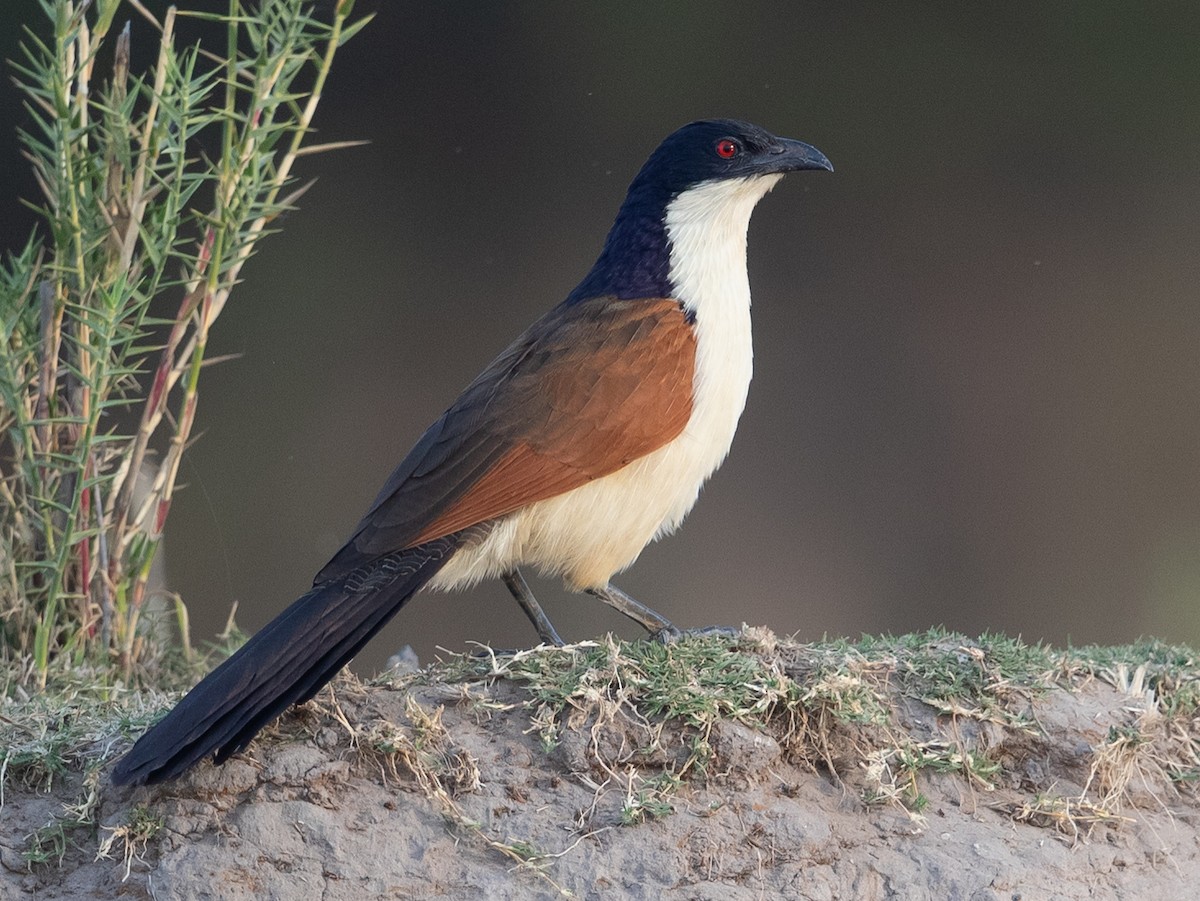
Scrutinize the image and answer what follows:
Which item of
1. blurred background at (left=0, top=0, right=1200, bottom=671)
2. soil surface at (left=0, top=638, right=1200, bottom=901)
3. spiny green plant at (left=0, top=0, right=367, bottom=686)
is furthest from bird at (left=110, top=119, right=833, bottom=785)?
blurred background at (left=0, top=0, right=1200, bottom=671)

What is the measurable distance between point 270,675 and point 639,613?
2.93 ft

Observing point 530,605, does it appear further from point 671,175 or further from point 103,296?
point 103,296

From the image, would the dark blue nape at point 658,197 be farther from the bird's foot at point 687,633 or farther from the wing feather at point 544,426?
the bird's foot at point 687,633

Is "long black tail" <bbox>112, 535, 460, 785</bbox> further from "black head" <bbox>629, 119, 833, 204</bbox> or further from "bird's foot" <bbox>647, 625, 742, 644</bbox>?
"black head" <bbox>629, 119, 833, 204</bbox>

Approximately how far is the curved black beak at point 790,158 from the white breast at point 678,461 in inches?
1.4

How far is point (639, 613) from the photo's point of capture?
113 inches

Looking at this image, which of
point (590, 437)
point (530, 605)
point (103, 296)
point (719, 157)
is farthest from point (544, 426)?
point (103, 296)

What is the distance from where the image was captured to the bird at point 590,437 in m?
2.37

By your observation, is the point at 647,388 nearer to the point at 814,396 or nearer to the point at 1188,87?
the point at 814,396

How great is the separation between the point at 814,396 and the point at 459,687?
3963 millimetres

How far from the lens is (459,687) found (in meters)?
2.39

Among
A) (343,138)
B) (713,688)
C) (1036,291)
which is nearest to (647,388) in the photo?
Result: (713,688)

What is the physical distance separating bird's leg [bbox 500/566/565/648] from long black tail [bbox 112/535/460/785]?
17.9 inches

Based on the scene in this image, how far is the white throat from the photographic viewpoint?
283 cm
